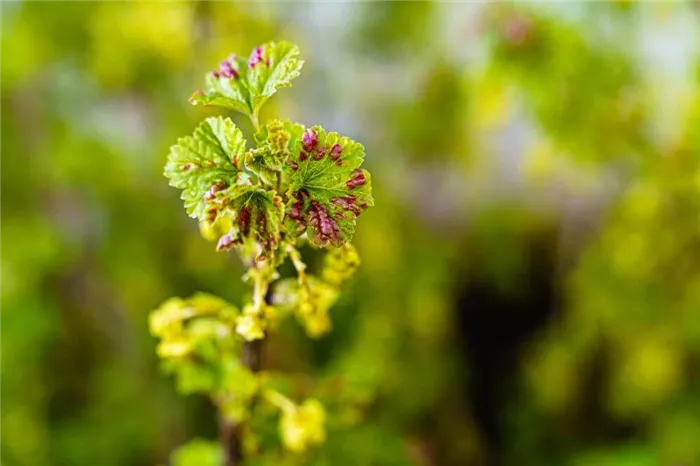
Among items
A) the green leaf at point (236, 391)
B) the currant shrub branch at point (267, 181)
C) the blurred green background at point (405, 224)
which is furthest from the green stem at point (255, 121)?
the blurred green background at point (405, 224)

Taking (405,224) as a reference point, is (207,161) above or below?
below

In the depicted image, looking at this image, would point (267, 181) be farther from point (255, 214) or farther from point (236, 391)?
point (236, 391)

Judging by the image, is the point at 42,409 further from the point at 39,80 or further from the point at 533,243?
the point at 533,243

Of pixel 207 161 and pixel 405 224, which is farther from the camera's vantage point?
pixel 405 224

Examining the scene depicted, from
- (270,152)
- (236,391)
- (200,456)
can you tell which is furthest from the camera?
(200,456)

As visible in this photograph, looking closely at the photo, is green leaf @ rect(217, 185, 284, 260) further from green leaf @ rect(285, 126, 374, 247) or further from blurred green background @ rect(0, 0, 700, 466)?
blurred green background @ rect(0, 0, 700, 466)

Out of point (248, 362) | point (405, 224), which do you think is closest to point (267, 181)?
point (248, 362)

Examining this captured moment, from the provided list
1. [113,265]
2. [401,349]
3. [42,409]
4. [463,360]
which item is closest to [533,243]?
[463,360]

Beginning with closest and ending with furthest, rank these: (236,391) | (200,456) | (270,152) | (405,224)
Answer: (270,152)
(236,391)
(200,456)
(405,224)
